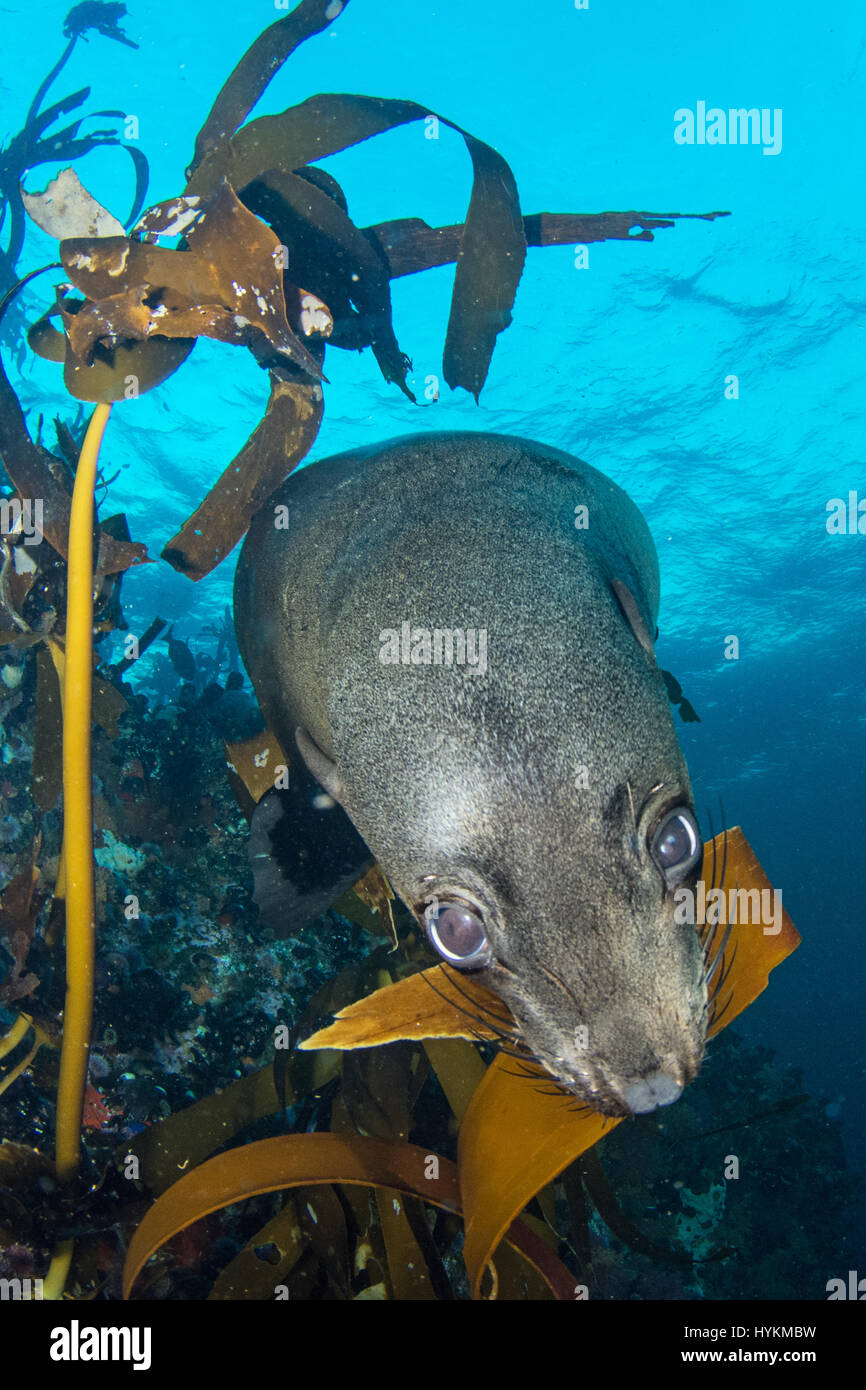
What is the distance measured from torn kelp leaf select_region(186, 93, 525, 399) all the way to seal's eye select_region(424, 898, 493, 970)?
3.49 m

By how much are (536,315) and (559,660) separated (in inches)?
947

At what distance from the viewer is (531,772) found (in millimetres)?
1973

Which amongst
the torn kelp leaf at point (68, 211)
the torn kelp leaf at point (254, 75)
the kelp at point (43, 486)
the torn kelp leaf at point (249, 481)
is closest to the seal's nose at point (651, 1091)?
the torn kelp leaf at point (249, 481)

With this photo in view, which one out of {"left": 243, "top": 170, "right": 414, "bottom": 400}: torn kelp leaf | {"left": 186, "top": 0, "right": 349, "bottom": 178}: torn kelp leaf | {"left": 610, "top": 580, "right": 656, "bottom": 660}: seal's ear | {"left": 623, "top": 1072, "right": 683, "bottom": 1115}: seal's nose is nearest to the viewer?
{"left": 623, "top": 1072, "right": 683, "bottom": 1115}: seal's nose

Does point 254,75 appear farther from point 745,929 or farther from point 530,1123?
point 530,1123

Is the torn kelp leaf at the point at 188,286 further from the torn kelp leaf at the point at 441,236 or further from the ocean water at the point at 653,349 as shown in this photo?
the ocean water at the point at 653,349

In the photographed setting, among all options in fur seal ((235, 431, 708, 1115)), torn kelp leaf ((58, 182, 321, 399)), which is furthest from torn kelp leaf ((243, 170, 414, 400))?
fur seal ((235, 431, 708, 1115))

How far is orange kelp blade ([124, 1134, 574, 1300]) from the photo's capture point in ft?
9.36

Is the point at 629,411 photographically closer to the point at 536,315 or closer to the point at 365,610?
the point at 536,315

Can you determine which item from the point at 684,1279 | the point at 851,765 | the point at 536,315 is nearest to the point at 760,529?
the point at 536,315

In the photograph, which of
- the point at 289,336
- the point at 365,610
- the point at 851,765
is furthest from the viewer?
the point at 851,765

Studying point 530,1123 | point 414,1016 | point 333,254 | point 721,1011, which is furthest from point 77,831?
point 333,254

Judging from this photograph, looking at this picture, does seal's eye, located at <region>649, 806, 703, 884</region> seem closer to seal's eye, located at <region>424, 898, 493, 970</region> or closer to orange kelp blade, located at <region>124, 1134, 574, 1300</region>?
seal's eye, located at <region>424, 898, 493, 970</region>

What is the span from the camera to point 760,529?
102 feet
